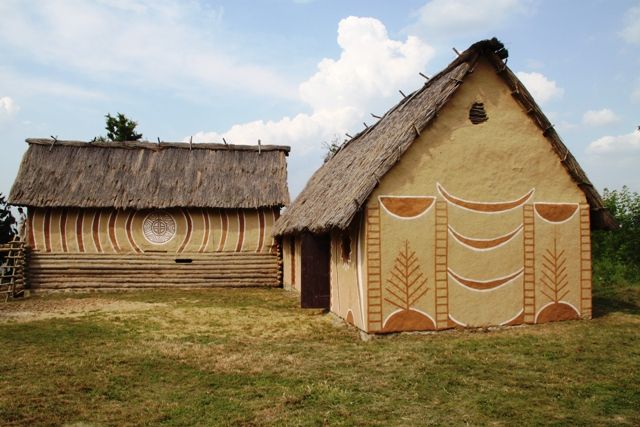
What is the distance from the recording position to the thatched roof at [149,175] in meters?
19.0

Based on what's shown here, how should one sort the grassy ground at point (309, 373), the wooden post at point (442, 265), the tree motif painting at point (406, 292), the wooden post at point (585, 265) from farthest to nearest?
the wooden post at point (585, 265) < the wooden post at point (442, 265) < the tree motif painting at point (406, 292) < the grassy ground at point (309, 373)

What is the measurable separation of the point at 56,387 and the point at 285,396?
2870 mm

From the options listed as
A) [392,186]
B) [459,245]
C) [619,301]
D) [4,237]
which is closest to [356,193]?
[392,186]

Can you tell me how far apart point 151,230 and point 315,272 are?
9070mm

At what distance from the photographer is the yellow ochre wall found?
62.5ft

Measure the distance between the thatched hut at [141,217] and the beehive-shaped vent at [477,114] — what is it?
34.2 feet

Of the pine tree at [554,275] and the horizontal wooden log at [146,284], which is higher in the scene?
the pine tree at [554,275]

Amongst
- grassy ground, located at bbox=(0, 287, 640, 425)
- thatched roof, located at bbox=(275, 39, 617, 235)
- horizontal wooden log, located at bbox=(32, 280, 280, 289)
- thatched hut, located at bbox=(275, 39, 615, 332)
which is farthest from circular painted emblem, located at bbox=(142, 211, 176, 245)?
thatched hut, located at bbox=(275, 39, 615, 332)

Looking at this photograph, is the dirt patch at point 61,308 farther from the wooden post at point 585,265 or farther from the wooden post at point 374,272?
the wooden post at point 585,265

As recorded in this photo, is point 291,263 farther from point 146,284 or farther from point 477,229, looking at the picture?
point 477,229

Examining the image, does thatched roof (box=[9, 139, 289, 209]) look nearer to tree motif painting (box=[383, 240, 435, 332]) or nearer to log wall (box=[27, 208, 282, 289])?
log wall (box=[27, 208, 282, 289])

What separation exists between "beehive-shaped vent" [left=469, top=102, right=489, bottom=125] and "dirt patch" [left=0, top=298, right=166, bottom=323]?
9071 mm

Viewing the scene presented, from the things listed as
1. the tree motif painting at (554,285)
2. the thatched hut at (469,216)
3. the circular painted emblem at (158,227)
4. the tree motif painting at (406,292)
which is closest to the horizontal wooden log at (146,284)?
the circular painted emblem at (158,227)

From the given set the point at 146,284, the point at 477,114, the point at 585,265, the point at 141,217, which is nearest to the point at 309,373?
the point at 477,114
